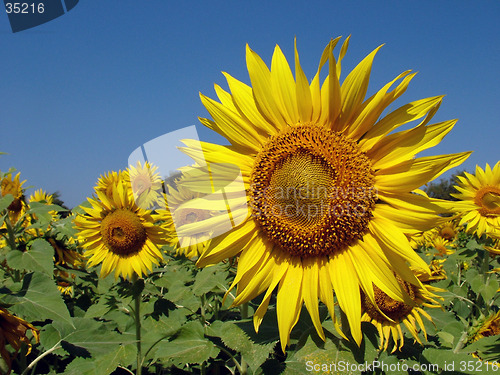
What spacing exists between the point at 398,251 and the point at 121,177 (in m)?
4.47

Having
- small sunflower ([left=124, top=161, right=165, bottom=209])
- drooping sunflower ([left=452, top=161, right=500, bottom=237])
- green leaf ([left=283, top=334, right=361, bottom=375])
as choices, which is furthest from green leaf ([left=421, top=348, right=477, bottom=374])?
drooping sunflower ([left=452, top=161, right=500, bottom=237])

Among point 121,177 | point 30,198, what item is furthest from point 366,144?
point 30,198

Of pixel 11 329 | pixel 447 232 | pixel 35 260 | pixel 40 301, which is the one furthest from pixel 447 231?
pixel 11 329

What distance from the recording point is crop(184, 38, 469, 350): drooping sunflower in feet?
5.74

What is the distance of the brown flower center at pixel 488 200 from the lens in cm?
662

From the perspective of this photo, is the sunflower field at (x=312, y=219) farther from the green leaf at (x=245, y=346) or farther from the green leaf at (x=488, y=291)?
the green leaf at (x=488, y=291)

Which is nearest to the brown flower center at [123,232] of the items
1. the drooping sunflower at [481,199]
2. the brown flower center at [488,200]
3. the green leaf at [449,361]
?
the green leaf at [449,361]

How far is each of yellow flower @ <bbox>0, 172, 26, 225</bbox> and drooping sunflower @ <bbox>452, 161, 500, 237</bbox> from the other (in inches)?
291

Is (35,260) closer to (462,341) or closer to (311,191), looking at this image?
(311,191)

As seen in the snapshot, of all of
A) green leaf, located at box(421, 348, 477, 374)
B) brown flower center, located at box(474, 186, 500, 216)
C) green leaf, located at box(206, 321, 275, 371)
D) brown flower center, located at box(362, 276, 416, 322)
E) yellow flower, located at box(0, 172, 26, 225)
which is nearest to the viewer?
green leaf, located at box(206, 321, 275, 371)

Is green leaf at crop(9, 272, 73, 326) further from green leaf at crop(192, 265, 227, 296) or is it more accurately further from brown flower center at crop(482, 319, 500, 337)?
brown flower center at crop(482, 319, 500, 337)

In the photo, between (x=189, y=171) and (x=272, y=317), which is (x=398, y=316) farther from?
(x=189, y=171)

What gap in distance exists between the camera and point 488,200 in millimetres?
6770

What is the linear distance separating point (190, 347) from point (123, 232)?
259 cm
